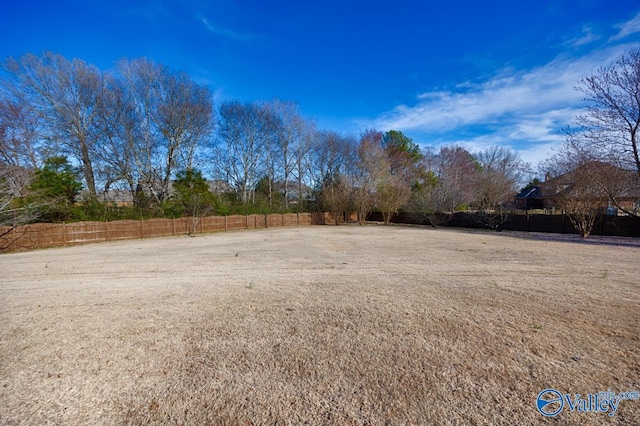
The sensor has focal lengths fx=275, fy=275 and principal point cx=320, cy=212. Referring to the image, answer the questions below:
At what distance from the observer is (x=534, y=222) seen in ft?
59.0

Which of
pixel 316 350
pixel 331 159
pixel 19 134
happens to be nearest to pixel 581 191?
pixel 316 350

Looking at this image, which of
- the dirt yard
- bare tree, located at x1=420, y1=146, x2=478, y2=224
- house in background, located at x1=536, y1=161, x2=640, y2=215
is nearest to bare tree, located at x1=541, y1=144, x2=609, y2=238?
house in background, located at x1=536, y1=161, x2=640, y2=215

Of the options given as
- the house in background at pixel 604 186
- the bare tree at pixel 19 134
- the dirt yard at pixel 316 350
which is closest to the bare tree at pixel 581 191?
the house in background at pixel 604 186

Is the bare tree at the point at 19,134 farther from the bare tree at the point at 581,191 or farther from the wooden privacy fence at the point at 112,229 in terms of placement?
the bare tree at the point at 581,191

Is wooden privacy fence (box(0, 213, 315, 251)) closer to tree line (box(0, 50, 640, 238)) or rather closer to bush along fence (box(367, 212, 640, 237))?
tree line (box(0, 50, 640, 238))

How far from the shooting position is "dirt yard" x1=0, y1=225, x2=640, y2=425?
203 cm

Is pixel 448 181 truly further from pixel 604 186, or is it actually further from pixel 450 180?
pixel 604 186

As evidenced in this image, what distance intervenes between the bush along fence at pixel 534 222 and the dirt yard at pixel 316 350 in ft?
42.5

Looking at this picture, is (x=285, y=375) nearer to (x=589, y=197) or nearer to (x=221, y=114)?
(x=589, y=197)

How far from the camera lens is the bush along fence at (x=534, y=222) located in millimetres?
14383

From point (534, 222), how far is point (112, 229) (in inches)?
1035

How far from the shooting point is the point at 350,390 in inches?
87.4

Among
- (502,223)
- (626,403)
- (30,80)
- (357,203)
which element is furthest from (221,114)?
(626,403)

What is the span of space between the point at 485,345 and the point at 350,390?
163cm
